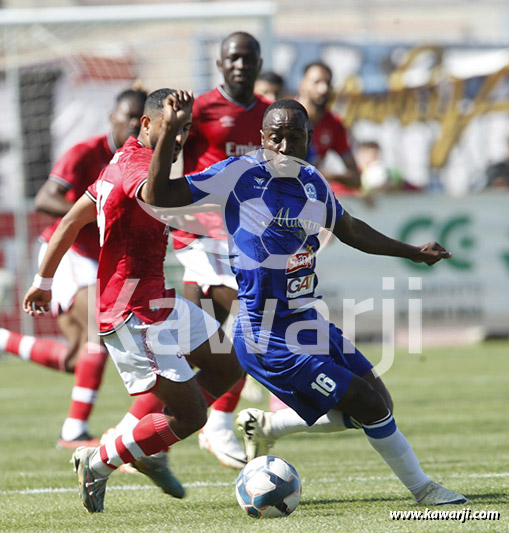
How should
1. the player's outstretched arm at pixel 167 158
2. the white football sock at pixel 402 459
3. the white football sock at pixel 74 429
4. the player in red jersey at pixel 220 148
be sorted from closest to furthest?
the player's outstretched arm at pixel 167 158
the white football sock at pixel 402 459
the player in red jersey at pixel 220 148
the white football sock at pixel 74 429

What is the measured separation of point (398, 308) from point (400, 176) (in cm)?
182

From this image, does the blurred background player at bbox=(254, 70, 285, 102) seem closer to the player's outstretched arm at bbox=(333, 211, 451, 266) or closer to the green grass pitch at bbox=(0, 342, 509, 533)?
the green grass pitch at bbox=(0, 342, 509, 533)

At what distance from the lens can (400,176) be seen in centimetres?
1429

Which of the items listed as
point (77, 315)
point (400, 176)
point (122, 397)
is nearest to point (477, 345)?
point (400, 176)

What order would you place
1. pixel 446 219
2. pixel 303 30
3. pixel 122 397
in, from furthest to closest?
pixel 303 30
pixel 446 219
pixel 122 397

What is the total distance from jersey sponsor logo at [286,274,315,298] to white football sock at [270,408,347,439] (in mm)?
626

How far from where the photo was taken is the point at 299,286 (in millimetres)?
4816

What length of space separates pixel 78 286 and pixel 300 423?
2.90 m

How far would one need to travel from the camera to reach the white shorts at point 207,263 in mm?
6602

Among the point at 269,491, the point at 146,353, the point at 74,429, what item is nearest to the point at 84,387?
the point at 74,429

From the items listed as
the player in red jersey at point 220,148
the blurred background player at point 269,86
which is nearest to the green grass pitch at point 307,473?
the player in red jersey at point 220,148

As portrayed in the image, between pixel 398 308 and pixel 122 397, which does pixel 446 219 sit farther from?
pixel 122 397

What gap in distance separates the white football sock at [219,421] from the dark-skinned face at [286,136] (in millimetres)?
2125

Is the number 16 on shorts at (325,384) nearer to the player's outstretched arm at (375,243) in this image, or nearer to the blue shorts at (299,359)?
the blue shorts at (299,359)
